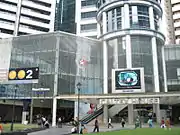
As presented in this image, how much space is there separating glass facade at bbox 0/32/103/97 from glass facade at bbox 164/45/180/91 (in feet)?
47.8

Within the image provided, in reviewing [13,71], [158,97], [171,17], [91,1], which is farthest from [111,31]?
[171,17]

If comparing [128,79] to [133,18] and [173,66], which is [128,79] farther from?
[173,66]

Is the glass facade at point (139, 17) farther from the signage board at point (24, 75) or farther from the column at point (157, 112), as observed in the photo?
the signage board at point (24, 75)

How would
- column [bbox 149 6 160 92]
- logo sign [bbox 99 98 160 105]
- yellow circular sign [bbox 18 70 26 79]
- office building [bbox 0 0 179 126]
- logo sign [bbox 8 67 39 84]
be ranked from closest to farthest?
logo sign [bbox 8 67 39 84]
yellow circular sign [bbox 18 70 26 79]
logo sign [bbox 99 98 160 105]
office building [bbox 0 0 179 126]
column [bbox 149 6 160 92]

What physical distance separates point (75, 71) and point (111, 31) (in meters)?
10.6

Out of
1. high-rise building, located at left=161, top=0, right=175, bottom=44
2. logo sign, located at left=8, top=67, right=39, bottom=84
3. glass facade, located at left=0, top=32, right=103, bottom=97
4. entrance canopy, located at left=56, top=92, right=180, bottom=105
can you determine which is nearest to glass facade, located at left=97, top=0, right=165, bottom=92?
glass facade, located at left=0, top=32, right=103, bottom=97

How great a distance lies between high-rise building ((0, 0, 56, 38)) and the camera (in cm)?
7150

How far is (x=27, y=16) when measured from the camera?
76125 millimetres

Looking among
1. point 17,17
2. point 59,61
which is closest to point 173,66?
point 59,61

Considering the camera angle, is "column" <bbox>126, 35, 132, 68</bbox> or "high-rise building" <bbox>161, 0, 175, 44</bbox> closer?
"column" <bbox>126, 35, 132, 68</bbox>

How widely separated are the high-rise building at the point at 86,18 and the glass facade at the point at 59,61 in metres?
20.6

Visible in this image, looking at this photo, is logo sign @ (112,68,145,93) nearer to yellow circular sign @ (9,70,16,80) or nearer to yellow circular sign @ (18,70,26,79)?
yellow circular sign @ (18,70,26,79)

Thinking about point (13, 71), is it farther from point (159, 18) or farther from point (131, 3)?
point (159, 18)

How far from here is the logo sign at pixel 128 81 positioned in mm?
39469
